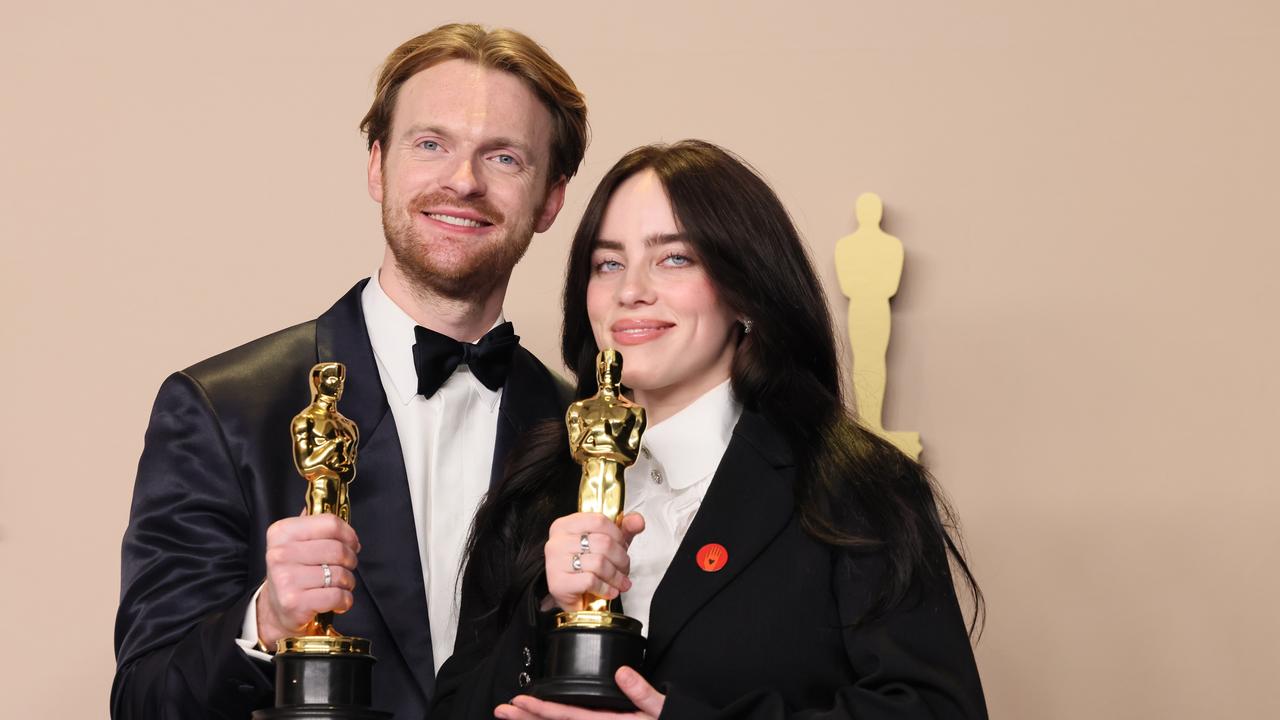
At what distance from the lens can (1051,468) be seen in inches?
153

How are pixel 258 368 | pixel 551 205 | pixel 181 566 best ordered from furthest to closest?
pixel 551 205 → pixel 258 368 → pixel 181 566

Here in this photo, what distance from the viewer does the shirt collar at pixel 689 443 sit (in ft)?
8.45

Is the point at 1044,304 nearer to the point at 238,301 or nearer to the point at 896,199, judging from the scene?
the point at 896,199

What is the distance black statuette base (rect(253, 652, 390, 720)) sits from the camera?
2174 mm

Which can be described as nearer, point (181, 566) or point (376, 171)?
point (181, 566)

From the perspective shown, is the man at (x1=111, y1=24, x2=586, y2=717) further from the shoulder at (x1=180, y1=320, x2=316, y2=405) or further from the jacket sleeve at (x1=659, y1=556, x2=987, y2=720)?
the jacket sleeve at (x1=659, y1=556, x2=987, y2=720)

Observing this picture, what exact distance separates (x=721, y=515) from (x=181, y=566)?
0.98 m

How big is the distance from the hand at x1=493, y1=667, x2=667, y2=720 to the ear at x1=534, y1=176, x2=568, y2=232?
4.29 feet

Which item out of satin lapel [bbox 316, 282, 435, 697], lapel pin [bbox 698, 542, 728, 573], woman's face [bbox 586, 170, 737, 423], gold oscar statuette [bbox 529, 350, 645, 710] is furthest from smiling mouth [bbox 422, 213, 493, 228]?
lapel pin [bbox 698, 542, 728, 573]

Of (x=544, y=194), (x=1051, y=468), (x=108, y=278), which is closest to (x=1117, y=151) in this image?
(x=1051, y=468)

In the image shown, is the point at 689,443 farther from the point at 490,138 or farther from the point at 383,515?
the point at 490,138

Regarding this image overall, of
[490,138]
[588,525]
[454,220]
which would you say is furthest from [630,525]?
[490,138]

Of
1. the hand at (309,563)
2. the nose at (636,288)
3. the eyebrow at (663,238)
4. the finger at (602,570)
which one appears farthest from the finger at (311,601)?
the eyebrow at (663,238)

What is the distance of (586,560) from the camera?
2133 mm
